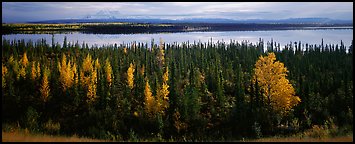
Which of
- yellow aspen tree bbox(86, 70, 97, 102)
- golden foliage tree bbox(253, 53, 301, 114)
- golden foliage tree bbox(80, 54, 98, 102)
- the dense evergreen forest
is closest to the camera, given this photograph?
golden foliage tree bbox(253, 53, 301, 114)

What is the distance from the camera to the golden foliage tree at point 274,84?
59062mm

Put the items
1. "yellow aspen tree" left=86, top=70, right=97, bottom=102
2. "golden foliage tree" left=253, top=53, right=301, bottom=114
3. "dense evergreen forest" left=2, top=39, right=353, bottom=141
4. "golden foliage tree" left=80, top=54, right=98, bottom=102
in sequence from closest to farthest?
1. "golden foliage tree" left=253, top=53, right=301, bottom=114
2. "dense evergreen forest" left=2, top=39, right=353, bottom=141
3. "yellow aspen tree" left=86, top=70, right=97, bottom=102
4. "golden foliage tree" left=80, top=54, right=98, bottom=102

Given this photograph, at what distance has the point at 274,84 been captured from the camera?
6106cm

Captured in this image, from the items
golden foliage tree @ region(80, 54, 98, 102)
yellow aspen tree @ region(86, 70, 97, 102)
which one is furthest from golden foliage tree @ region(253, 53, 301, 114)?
golden foliage tree @ region(80, 54, 98, 102)

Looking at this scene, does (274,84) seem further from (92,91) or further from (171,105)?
(92,91)

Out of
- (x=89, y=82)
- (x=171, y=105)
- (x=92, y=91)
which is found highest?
(x=89, y=82)

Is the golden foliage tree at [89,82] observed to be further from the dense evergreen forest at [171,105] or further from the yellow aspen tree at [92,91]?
the dense evergreen forest at [171,105]

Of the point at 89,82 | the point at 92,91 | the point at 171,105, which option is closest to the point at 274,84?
the point at 171,105

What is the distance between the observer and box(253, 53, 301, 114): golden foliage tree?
194 feet

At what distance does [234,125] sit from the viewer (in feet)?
212

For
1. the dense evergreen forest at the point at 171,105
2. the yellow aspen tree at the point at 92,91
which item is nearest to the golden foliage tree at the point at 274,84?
the dense evergreen forest at the point at 171,105

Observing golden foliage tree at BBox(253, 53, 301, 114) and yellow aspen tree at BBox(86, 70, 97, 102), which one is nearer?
golden foliage tree at BBox(253, 53, 301, 114)

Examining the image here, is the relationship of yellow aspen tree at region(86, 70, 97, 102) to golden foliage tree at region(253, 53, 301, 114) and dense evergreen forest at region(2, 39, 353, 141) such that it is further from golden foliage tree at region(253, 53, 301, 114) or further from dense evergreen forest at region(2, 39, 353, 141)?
golden foliage tree at region(253, 53, 301, 114)

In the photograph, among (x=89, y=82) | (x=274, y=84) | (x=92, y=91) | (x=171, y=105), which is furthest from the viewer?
(x=89, y=82)
